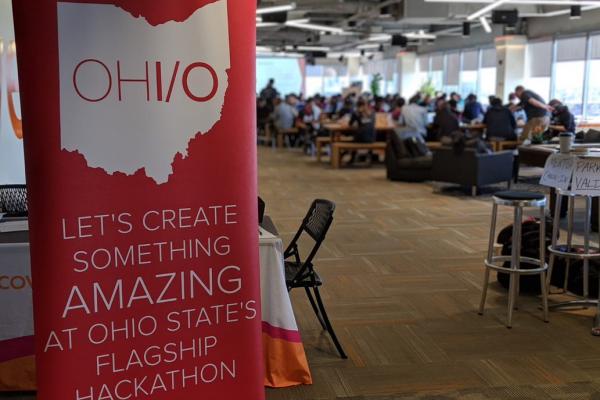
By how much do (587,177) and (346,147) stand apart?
8.00m

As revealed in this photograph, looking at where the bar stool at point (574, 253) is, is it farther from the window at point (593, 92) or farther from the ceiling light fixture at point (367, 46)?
the ceiling light fixture at point (367, 46)

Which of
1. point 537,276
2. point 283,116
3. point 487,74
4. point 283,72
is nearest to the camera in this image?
point 537,276

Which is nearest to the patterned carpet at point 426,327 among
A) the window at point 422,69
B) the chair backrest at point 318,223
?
the chair backrest at point 318,223

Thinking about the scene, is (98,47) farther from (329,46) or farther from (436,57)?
(329,46)

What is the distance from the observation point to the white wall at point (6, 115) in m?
5.06

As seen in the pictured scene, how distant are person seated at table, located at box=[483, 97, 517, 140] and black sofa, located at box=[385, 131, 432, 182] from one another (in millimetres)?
1707

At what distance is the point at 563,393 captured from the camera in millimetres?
3316

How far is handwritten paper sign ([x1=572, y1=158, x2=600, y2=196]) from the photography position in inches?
164

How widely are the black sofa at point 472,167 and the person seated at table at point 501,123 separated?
233cm

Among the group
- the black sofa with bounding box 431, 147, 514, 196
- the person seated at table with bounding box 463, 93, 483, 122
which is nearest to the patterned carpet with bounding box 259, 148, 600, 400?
the black sofa with bounding box 431, 147, 514, 196

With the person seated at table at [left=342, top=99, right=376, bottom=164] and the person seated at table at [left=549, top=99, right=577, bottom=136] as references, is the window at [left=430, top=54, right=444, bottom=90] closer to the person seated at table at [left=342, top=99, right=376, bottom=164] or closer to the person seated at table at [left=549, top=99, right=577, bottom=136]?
the person seated at table at [left=342, top=99, right=376, bottom=164]

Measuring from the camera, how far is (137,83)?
1952 millimetres

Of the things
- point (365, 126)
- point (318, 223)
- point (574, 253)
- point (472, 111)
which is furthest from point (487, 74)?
point (318, 223)

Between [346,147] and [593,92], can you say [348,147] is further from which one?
[593,92]
